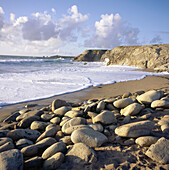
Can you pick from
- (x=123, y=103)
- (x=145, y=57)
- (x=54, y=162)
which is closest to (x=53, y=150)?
(x=54, y=162)

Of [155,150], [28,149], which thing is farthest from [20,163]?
[155,150]

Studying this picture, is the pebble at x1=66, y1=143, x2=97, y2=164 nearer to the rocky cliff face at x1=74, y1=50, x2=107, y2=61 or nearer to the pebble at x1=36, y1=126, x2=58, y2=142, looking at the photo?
the pebble at x1=36, y1=126, x2=58, y2=142

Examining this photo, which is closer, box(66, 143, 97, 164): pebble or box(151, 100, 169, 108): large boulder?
box(66, 143, 97, 164): pebble

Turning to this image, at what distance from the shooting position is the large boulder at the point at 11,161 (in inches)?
56.8

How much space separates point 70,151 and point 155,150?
3.11ft

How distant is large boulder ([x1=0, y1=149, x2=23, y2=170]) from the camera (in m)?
1.44

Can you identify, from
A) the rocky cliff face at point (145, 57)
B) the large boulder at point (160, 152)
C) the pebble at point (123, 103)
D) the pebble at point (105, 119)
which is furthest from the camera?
the rocky cliff face at point (145, 57)

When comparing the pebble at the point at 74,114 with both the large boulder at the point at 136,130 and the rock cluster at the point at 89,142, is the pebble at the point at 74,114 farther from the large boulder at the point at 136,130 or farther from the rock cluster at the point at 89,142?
the large boulder at the point at 136,130

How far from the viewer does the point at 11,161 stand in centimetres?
149

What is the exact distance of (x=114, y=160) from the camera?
5.38 feet

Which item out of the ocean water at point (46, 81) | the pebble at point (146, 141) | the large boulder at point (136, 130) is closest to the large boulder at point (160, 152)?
the pebble at point (146, 141)

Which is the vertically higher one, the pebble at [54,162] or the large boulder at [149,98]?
the large boulder at [149,98]

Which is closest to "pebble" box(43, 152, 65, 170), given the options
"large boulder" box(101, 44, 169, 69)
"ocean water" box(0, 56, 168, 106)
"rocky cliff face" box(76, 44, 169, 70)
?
"ocean water" box(0, 56, 168, 106)

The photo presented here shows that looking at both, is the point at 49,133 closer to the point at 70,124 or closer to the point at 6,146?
the point at 70,124
